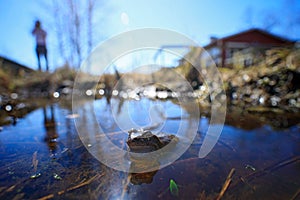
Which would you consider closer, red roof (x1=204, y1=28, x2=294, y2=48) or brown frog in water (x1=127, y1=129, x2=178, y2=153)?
brown frog in water (x1=127, y1=129, x2=178, y2=153)

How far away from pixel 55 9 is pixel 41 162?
362 inches

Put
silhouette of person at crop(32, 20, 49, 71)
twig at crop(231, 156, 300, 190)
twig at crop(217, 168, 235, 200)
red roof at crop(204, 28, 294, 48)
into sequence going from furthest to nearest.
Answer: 1. red roof at crop(204, 28, 294, 48)
2. silhouette of person at crop(32, 20, 49, 71)
3. twig at crop(231, 156, 300, 190)
4. twig at crop(217, 168, 235, 200)

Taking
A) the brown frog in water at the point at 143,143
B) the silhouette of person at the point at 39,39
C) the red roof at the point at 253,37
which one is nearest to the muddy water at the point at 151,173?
the brown frog in water at the point at 143,143

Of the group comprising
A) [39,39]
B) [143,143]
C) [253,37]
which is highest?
[253,37]

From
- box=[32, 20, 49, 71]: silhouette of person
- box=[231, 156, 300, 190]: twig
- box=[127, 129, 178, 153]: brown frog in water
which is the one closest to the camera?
box=[231, 156, 300, 190]: twig

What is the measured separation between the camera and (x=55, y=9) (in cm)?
798

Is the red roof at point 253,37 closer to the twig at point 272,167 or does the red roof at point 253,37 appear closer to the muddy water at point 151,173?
the muddy water at point 151,173

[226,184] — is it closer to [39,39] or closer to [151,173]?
[151,173]

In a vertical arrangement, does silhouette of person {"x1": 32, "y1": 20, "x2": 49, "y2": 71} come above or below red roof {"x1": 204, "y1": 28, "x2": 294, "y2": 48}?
below

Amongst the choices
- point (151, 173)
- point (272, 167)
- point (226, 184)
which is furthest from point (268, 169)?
point (151, 173)

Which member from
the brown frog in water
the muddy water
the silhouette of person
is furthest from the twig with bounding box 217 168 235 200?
the silhouette of person

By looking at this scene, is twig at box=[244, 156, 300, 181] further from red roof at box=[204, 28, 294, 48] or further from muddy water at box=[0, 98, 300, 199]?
red roof at box=[204, 28, 294, 48]

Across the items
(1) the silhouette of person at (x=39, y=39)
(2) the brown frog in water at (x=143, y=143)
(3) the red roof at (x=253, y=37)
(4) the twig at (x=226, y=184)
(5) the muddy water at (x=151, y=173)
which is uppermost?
(3) the red roof at (x=253, y=37)

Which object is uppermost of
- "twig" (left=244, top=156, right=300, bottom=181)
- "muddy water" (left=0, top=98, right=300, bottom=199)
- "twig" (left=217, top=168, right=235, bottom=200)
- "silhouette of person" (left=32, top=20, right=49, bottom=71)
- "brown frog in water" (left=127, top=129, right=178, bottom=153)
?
"silhouette of person" (left=32, top=20, right=49, bottom=71)
